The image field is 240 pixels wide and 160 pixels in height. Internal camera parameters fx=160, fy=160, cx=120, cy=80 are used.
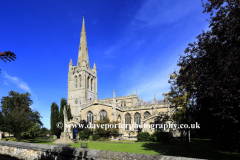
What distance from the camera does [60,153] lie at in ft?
39.5

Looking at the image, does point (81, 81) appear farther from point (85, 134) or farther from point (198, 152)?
point (198, 152)

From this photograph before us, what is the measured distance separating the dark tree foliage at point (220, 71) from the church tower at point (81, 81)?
167 ft

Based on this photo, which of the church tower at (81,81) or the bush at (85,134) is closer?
the bush at (85,134)

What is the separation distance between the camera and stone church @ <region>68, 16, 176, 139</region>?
40631 mm

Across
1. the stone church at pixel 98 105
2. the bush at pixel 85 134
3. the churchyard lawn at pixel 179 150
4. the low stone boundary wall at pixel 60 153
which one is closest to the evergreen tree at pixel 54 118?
the stone church at pixel 98 105

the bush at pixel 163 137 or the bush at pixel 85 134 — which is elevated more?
the bush at pixel 163 137

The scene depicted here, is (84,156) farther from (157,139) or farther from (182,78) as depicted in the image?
(157,139)

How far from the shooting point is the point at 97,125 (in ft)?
118

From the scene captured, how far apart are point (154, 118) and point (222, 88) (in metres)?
27.1

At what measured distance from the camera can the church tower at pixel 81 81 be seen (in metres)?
59.6

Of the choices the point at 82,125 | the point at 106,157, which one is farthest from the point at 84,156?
the point at 82,125

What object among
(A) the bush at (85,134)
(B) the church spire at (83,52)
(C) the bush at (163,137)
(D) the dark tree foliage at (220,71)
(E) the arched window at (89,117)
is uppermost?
(B) the church spire at (83,52)

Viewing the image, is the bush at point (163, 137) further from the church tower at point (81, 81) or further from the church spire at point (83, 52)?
the church spire at point (83, 52)

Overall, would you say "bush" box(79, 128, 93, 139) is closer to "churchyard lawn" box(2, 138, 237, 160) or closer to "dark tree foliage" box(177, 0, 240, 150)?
"churchyard lawn" box(2, 138, 237, 160)
